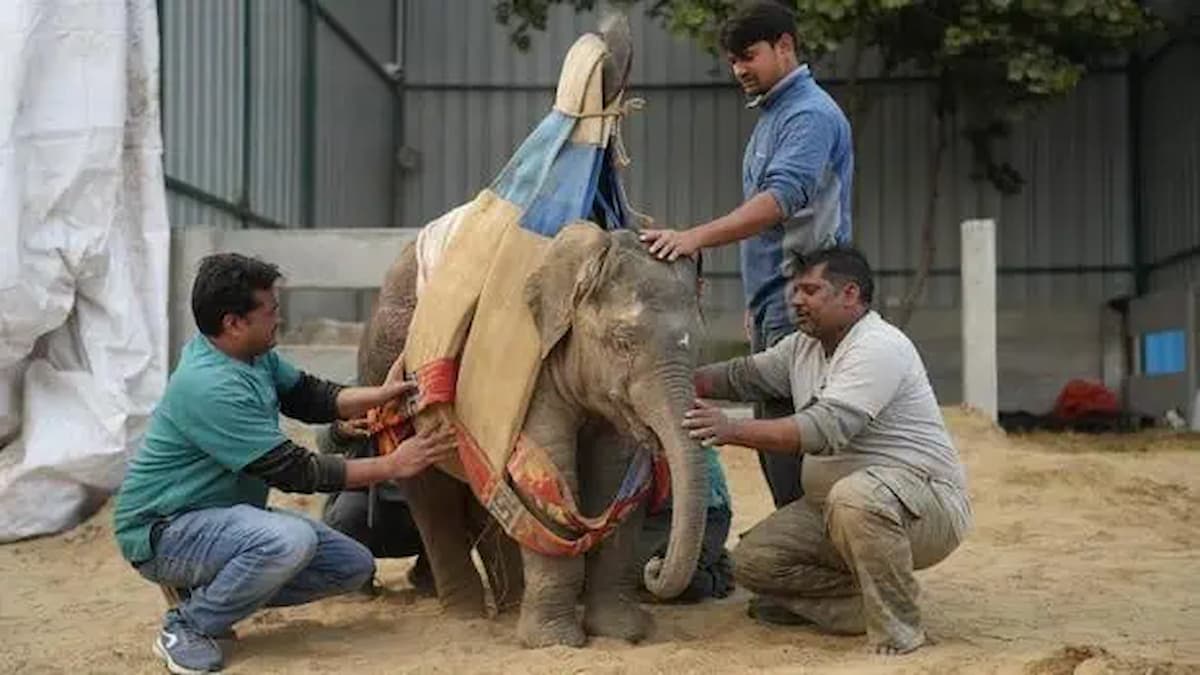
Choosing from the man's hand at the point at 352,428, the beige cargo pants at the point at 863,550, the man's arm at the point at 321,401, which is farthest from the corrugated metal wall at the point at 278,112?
the beige cargo pants at the point at 863,550

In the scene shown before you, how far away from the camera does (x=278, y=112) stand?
13164 mm

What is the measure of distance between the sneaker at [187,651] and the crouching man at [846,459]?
1.46 meters

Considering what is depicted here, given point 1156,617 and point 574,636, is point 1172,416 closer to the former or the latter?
point 1156,617

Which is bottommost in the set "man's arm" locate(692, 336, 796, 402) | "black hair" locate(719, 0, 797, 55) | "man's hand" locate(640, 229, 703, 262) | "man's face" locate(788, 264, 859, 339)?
→ "man's arm" locate(692, 336, 796, 402)

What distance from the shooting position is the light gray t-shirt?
395 cm

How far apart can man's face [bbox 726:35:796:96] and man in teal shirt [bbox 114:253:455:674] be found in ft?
4.65

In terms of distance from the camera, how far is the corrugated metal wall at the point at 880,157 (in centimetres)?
1633

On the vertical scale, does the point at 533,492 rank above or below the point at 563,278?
below

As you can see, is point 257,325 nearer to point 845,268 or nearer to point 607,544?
point 607,544

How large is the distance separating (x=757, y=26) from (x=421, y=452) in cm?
158

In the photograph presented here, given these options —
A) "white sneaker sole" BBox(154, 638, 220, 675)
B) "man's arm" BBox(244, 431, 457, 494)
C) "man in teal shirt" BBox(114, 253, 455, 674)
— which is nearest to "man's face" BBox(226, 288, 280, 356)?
"man in teal shirt" BBox(114, 253, 455, 674)

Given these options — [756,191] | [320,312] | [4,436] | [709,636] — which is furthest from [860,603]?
[320,312]

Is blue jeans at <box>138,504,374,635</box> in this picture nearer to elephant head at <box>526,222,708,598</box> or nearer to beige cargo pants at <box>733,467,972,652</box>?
elephant head at <box>526,222,708,598</box>

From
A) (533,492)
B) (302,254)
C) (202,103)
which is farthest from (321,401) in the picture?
(202,103)
